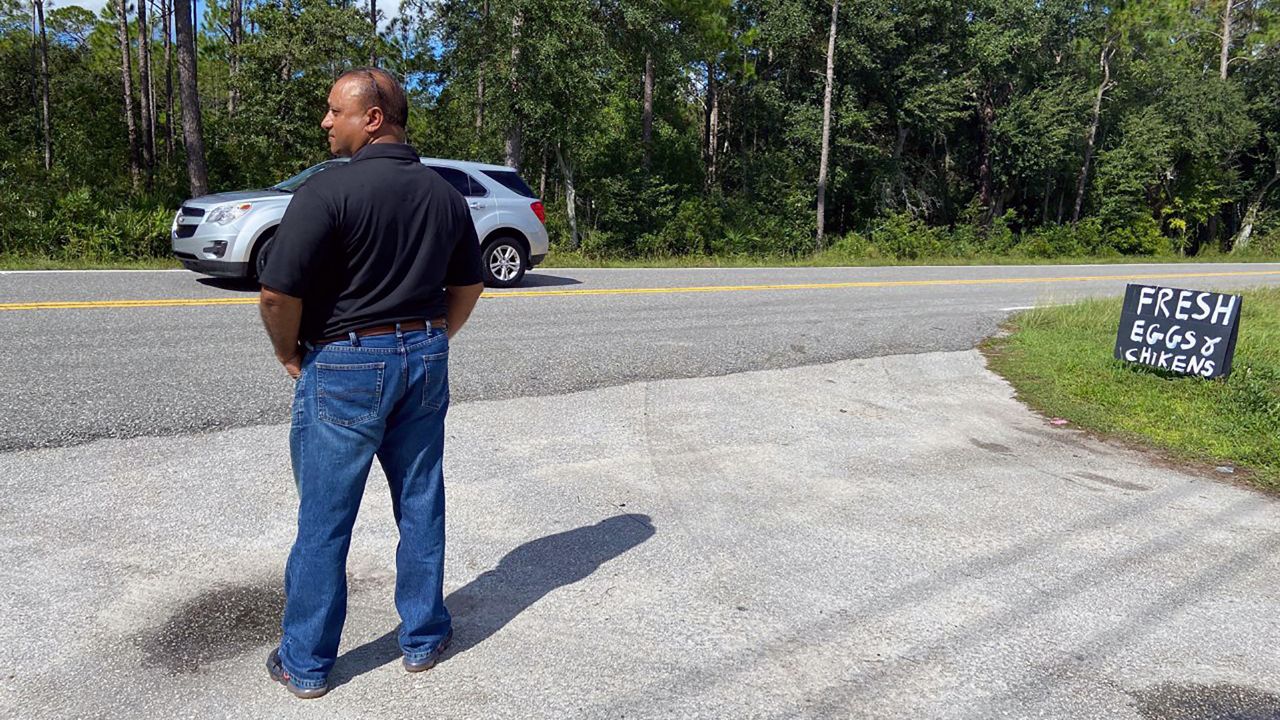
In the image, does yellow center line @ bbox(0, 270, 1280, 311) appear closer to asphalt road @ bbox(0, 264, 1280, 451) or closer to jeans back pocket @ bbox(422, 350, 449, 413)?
asphalt road @ bbox(0, 264, 1280, 451)

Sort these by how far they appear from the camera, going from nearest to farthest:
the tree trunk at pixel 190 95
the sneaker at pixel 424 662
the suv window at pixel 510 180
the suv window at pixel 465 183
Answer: the sneaker at pixel 424 662, the suv window at pixel 465 183, the suv window at pixel 510 180, the tree trunk at pixel 190 95

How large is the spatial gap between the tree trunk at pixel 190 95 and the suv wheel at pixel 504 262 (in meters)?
9.58

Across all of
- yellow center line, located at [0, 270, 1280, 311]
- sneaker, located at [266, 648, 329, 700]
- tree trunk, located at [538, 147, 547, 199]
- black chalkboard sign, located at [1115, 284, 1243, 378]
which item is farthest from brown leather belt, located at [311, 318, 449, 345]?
tree trunk, located at [538, 147, 547, 199]

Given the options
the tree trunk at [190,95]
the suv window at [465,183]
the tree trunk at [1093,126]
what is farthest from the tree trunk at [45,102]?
the tree trunk at [1093,126]

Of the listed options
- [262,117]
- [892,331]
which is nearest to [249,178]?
[262,117]

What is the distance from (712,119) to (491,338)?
101 ft

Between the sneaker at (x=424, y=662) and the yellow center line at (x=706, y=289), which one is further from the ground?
the yellow center line at (x=706, y=289)

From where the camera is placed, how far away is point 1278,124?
1495 inches

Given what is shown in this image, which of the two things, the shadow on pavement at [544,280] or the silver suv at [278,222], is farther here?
the shadow on pavement at [544,280]

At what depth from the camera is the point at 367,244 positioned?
262 cm

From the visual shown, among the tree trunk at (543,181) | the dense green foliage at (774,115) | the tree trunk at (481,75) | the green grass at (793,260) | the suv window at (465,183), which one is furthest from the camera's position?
the tree trunk at (543,181)

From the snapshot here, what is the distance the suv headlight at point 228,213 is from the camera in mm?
10406

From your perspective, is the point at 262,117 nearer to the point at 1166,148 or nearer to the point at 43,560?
the point at 43,560

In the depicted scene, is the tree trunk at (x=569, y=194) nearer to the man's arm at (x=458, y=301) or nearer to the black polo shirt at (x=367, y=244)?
the man's arm at (x=458, y=301)
